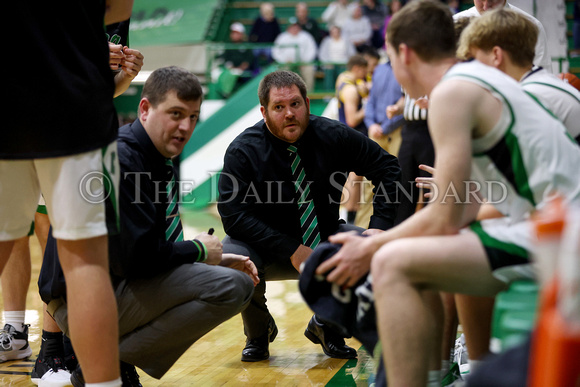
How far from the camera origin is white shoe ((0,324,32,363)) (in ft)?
11.1

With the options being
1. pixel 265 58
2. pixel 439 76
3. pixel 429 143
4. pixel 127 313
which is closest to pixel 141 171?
pixel 127 313

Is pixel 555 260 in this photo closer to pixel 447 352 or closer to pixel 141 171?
pixel 447 352

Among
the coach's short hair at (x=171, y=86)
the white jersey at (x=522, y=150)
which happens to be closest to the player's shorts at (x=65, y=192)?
the coach's short hair at (x=171, y=86)

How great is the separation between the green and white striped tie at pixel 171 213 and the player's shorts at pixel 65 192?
0.73 metres

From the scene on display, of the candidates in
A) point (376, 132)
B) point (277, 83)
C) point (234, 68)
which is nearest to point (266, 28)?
point (234, 68)

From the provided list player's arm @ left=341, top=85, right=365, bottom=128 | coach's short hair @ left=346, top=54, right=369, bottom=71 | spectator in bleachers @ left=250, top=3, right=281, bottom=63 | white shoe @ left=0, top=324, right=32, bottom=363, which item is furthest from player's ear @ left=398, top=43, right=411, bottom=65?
spectator in bleachers @ left=250, top=3, right=281, bottom=63

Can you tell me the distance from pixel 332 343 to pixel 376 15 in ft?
36.8

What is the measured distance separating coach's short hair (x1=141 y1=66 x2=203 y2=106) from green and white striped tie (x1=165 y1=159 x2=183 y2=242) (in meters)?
0.29

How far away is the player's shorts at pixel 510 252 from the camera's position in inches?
76.5

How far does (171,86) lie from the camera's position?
2850 mm

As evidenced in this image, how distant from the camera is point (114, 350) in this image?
2133 millimetres

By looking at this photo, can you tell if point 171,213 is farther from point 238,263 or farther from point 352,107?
point 352,107

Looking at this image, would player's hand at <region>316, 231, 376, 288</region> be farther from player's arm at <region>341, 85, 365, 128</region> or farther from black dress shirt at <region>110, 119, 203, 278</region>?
player's arm at <region>341, 85, 365, 128</region>

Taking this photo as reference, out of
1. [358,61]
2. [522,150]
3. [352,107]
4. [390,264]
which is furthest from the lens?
[358,61]
